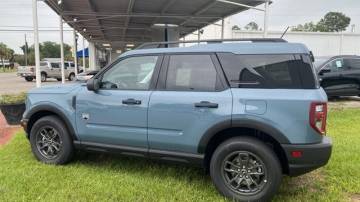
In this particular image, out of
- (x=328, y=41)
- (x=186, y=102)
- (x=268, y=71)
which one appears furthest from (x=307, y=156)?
(x=328, y=41)

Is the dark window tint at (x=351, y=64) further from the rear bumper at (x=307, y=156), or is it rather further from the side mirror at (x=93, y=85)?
the side mirror at (x=93, y=85)

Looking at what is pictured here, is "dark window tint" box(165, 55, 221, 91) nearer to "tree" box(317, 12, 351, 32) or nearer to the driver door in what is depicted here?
the driver door

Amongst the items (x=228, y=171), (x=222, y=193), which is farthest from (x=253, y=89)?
(x=222, y=193)

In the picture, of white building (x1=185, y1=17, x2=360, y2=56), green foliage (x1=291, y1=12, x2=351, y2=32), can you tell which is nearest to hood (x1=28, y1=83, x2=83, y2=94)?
white building (x1=185, y1=17, x2=360, y2=56)

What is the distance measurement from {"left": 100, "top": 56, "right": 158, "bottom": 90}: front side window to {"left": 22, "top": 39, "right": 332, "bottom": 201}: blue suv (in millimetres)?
14

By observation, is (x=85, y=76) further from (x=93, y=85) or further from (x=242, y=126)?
(x=242, y=126)

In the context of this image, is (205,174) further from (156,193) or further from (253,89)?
(253,89)

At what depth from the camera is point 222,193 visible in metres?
4.43

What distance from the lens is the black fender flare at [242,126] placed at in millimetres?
4082

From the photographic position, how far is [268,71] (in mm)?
4289

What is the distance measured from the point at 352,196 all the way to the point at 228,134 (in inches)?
65.9

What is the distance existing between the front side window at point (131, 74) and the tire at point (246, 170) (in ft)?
4.52

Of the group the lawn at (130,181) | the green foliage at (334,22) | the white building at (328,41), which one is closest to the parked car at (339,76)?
the lawn at (130,181)

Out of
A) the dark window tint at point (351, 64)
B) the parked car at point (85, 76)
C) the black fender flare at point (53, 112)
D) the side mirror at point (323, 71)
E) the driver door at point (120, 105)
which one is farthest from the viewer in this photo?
the dark window tint at point (351, 64)
